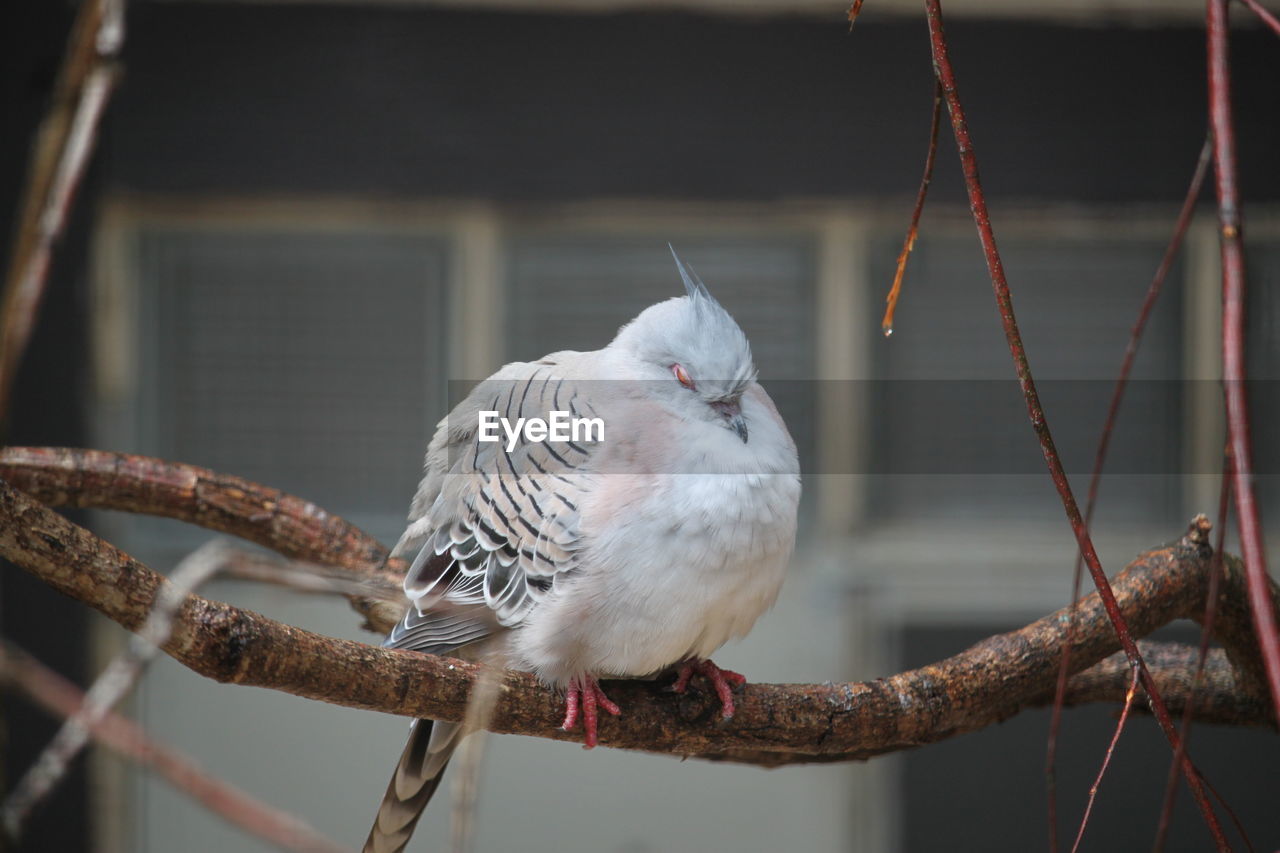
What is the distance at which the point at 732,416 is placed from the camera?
855mm

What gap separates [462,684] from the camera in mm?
831

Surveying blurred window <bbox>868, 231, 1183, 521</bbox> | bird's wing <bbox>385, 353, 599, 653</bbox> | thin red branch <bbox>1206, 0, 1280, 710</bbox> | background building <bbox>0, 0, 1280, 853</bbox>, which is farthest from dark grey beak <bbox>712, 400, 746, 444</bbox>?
blurred window <bbox>868, 231, 1183, 521</bbox>

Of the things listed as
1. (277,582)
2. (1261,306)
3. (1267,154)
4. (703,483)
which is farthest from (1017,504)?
(277,582)

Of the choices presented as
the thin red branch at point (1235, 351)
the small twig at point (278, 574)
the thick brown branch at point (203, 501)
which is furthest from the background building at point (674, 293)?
the small twig at point (278, 574)

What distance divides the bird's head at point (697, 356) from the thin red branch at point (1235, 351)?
39cm

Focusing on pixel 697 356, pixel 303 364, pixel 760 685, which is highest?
Result: pixel 303 364

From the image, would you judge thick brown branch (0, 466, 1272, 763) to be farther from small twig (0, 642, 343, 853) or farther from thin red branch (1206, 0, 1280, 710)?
thin red branch (1206, 0, 1280, 710)

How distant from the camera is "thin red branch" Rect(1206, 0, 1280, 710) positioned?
43 cm

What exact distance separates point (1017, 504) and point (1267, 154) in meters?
0.70

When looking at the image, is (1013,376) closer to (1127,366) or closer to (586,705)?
(586,705)

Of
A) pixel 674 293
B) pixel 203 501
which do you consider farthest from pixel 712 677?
pixel 674 293

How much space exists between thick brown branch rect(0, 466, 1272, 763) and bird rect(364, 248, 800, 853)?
3 centimetres

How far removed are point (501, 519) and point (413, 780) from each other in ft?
0.93

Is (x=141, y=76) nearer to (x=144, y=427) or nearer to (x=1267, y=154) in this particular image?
(x=144, y=427)
